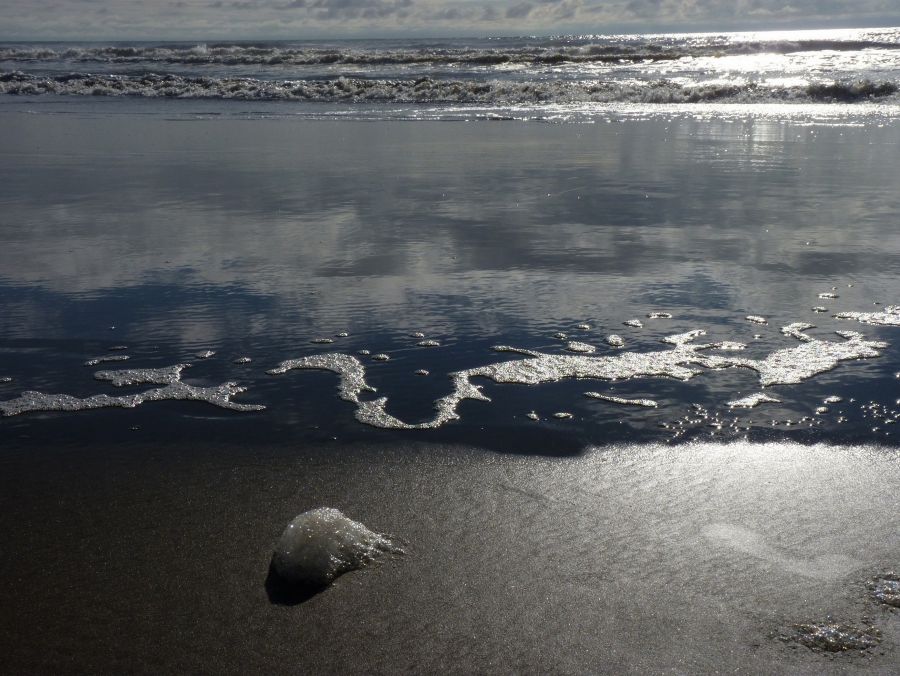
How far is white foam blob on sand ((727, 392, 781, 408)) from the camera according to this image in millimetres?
3086

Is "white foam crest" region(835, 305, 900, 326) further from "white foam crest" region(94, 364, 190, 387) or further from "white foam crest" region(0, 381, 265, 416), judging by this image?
"white foam crest" region(94, 364, 190, 387)

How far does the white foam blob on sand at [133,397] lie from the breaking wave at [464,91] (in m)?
16.2

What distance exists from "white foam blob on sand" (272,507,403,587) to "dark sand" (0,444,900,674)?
45mm

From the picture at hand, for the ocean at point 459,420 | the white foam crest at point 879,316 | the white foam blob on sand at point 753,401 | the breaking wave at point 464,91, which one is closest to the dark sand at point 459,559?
the ocean at point 459,420

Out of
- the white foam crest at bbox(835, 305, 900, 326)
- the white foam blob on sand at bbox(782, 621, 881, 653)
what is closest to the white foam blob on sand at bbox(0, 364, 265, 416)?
the white foam blob on sand at bbox(782, 621, 881, 653)

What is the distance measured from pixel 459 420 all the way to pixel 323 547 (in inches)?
38.6

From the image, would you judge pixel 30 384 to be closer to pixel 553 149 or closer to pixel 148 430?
pixel 148 430

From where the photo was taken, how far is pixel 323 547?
83.9 inches

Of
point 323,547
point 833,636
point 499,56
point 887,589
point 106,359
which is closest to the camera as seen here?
point 833,636

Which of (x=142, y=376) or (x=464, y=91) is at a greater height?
(x=464, y=91)

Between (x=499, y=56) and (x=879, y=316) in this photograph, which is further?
(x=499, y=56)

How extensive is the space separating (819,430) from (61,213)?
584 cm

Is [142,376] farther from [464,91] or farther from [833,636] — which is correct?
[464,91]

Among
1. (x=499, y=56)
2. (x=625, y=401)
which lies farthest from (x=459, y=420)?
(x=499, y=56)
